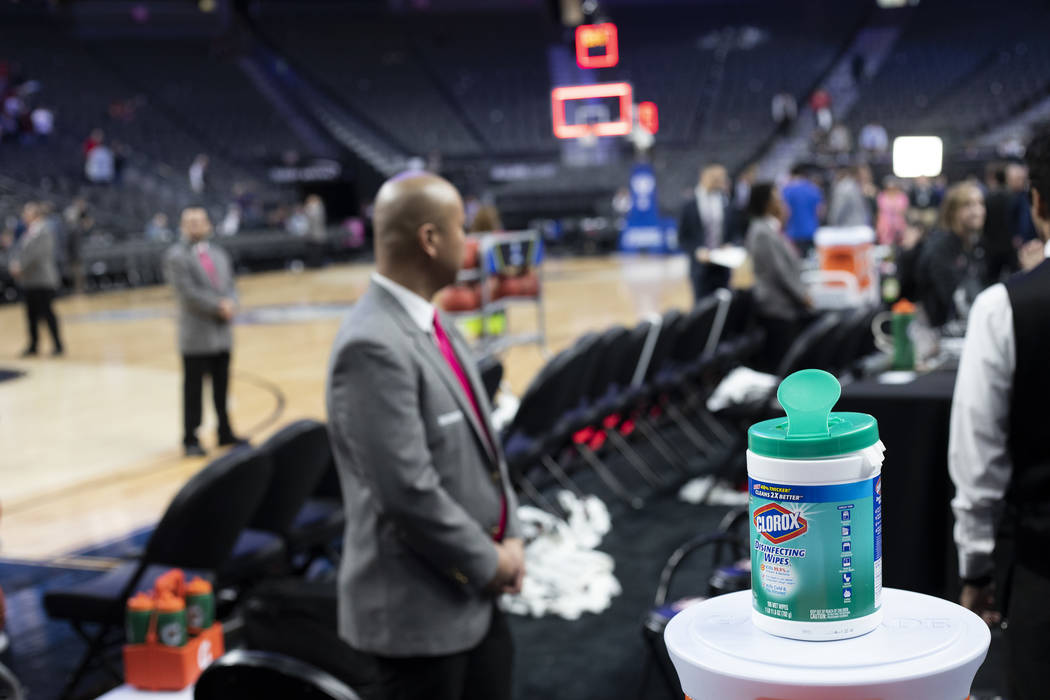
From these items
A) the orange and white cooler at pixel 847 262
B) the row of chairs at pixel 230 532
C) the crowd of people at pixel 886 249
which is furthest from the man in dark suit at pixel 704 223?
the row of chairs at pixel 230 532

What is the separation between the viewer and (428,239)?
2203 millimetres

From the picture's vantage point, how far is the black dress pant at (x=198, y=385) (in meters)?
6.85

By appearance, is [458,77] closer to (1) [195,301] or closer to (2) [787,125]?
(2) [787,125]

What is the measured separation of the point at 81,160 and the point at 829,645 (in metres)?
25.0

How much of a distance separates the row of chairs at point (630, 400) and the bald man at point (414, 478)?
2471 millimetres

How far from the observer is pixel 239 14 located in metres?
28.7

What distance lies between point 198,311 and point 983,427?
5.51m

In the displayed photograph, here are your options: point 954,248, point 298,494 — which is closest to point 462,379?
point 298,494

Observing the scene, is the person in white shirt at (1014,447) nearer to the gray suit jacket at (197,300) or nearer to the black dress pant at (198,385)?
the gray suit jacket at (197,300)

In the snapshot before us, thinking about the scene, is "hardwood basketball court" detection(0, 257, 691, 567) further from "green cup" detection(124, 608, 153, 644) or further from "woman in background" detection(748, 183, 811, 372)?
"green cup" detection(124, 608, 153, 644)

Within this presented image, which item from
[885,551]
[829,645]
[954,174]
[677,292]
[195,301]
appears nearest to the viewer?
[829,645]

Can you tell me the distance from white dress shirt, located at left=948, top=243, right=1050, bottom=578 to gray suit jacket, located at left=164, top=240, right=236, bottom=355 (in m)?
5.34

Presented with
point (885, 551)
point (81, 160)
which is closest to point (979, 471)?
point (885, 551)

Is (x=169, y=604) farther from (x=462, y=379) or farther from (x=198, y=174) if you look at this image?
(x=198, y=174)
